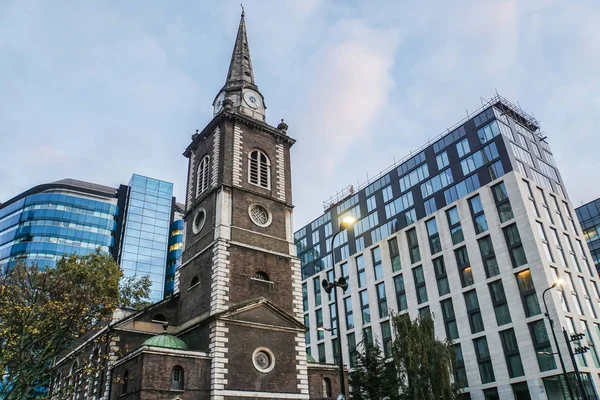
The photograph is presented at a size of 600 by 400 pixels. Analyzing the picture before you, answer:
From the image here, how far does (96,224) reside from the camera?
8981cm

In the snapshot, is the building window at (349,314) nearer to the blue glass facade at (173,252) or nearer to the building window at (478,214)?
the building window at (478,214)

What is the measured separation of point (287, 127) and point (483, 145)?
27.3 metres

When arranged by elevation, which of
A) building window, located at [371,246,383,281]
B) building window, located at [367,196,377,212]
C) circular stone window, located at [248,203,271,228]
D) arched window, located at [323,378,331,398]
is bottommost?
arched window, located at [323,378,331,398]

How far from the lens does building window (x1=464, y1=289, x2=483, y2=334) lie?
49.1 m

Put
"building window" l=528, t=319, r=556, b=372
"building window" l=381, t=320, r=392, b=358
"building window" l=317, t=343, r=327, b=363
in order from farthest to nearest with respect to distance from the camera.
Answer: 1. "building window" l=317, t=343, r=327, b=363
2. "building window" l=381, t=320, r=392, b=358
3. "building window" l=528, t=319, r=556, b=372

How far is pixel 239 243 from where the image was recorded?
30641 millimetres

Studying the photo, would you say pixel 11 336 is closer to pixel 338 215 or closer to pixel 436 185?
pixel 436 185

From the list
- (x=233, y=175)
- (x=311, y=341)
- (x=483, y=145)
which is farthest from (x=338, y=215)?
(x=233, y=175)

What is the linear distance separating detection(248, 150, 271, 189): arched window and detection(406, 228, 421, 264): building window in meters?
28.5

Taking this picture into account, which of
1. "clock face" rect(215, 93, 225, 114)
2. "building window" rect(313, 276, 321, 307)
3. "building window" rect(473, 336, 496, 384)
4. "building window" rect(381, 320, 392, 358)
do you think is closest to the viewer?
"clock face" rect(215, 93, 225, 114)

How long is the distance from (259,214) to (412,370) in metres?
15.3

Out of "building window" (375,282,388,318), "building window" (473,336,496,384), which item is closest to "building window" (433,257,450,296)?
"building window" (473,336,496,384)

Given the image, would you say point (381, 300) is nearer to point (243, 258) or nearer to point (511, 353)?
point (511, 353)

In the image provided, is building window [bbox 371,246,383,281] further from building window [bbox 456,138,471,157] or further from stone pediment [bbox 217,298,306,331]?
stone pediment [bbox 217,298,306,331]
